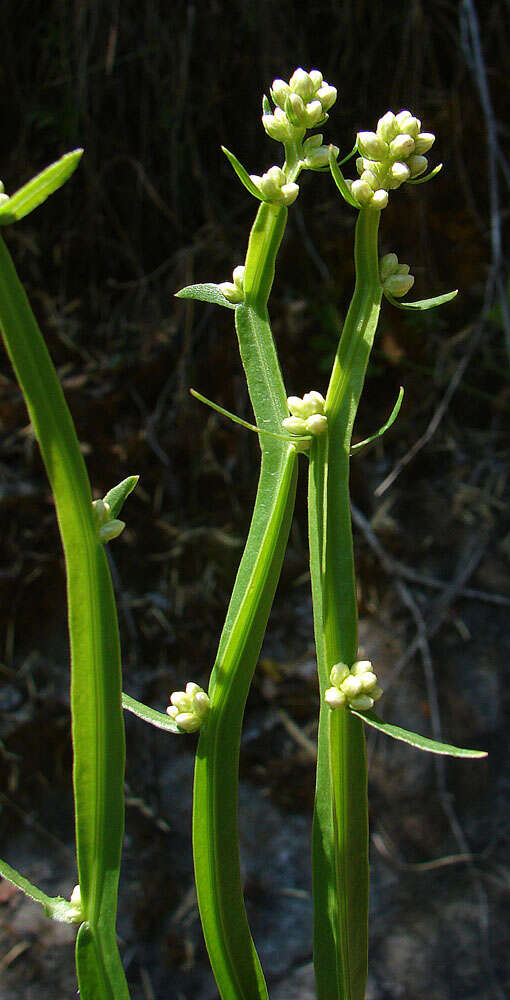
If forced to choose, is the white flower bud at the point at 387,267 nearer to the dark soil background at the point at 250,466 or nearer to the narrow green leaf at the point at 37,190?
the narrow green leaf at the point at 37,190

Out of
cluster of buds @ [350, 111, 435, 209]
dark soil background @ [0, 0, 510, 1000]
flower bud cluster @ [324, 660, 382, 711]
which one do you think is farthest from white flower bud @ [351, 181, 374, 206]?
dark soil background @ [0, 0, 510, 1000]

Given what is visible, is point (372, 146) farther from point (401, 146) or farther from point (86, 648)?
point (86, 648)

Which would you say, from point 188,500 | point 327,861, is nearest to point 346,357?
point 327,861

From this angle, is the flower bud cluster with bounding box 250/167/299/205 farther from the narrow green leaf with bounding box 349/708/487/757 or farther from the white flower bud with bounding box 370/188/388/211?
the narrow green leaf with bounding box 349/708/487/757

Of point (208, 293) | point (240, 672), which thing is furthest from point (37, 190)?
point (240, 672)

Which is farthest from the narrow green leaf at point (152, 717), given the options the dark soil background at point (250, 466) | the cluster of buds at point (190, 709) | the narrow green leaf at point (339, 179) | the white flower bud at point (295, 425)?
the dark soil background at point (250, 466)
